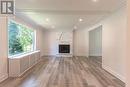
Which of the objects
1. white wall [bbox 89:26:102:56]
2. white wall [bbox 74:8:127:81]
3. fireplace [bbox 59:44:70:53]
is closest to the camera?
white wall [bbox 74:8:127:81]

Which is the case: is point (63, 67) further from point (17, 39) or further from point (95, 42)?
point (95, 42)

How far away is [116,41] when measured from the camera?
19.8 feet

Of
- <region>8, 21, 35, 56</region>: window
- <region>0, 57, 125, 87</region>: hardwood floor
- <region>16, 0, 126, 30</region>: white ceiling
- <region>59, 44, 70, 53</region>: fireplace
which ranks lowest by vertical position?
<region>0, 57, 125, 87</region>: hardwood floor

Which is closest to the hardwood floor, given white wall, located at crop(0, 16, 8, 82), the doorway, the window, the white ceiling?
white wall, located at crop(0, 16, 8, 82)

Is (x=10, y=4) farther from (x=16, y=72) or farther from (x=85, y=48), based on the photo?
(x=85, y=48)

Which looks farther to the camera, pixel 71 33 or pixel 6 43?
pixel 71 33

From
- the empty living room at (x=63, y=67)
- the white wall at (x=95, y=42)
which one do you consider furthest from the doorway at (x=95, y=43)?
the empty living room at (x=63, y=67)

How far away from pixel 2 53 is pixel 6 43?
0.53m

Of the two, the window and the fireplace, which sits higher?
the window

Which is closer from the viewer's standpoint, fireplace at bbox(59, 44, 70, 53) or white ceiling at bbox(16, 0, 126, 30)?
white ceiling at bbox(16, 0, 126, 30)

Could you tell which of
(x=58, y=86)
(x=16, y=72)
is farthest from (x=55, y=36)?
(x=58, y=86)

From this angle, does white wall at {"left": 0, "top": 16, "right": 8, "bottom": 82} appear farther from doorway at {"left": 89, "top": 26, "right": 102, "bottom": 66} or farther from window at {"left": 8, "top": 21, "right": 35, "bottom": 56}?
doorway at {"left": 89, "top": 26, "right": 102, "bottom": 66}

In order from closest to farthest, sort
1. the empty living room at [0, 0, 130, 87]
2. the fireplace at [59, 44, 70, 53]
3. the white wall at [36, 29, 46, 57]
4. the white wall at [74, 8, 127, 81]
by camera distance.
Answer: the empty living room at [0, 0, 130, 87], the white wall at [74, 8, 127, 81], the white wall at [36, 29, 46, 57], the fireplace at [59, 44, 70, 53]

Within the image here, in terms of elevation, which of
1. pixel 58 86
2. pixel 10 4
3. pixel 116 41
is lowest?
pixel 58 86
